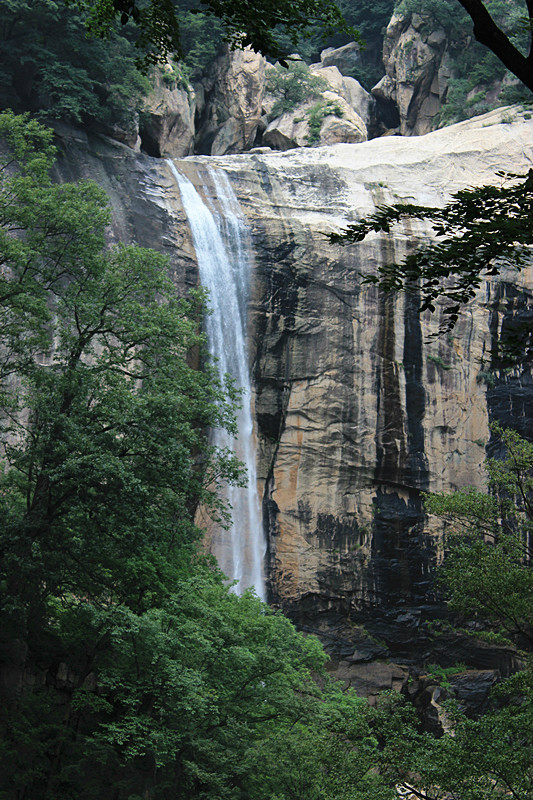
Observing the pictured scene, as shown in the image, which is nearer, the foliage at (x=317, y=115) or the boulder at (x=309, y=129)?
the boulder at (x=309, y=129)

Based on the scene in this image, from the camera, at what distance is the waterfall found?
22938mm

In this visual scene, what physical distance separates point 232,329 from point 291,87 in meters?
16.9

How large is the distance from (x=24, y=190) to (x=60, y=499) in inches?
237

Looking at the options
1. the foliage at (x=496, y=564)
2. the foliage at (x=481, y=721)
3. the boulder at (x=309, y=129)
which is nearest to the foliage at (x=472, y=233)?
the foliage at (x=481, y=721)

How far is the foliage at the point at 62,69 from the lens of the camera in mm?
24750

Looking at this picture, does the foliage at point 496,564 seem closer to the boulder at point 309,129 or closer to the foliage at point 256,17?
the foliage at point 256,17

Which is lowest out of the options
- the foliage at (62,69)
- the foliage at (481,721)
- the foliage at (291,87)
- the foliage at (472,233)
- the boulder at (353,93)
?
the foliage at (481,721)

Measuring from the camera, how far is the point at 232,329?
80.7ft

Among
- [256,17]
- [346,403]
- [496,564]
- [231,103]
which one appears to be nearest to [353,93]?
[231,103]

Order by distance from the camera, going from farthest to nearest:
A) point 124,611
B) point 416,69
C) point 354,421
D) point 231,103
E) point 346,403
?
point 416,69 < point 231,103 < point 346,403 < point 354,421 < point 124,611

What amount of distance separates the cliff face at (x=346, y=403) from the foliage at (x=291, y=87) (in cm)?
1100

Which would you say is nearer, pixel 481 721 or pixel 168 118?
pixel 481 721

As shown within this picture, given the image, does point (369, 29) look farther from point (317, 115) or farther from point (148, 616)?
point (148, 616)

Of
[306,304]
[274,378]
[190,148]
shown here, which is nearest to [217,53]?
[190,148]
